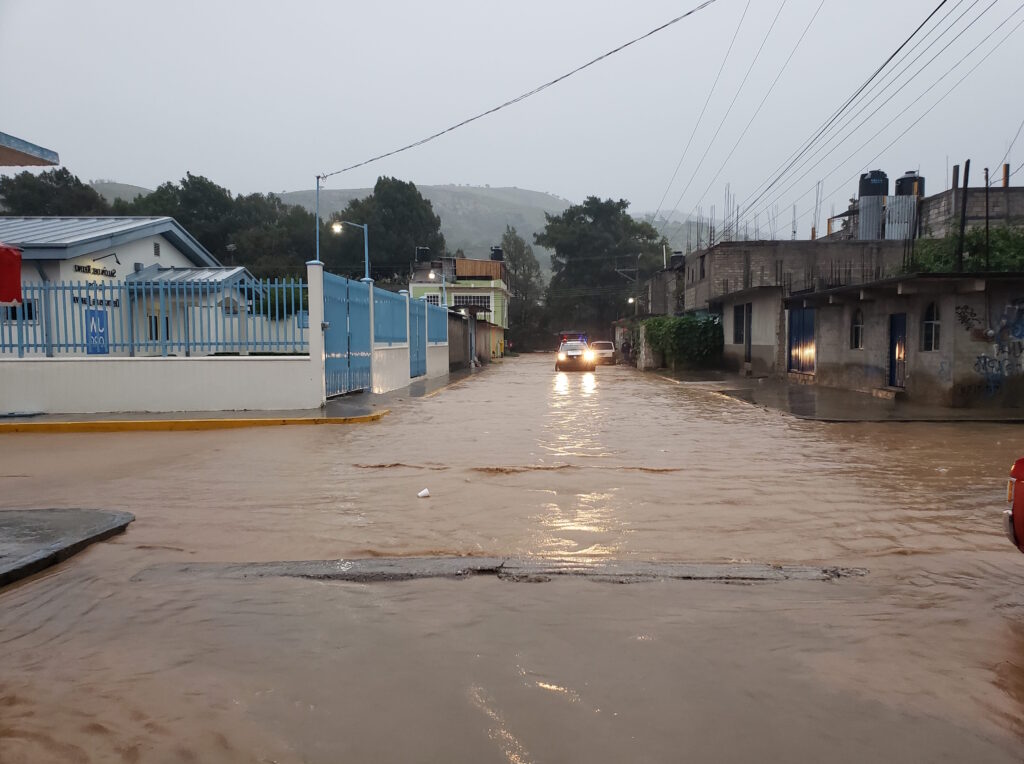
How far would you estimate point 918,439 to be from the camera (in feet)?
38.8

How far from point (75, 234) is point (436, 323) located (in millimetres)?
14112

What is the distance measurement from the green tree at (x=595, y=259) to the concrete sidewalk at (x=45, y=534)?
69595 mm

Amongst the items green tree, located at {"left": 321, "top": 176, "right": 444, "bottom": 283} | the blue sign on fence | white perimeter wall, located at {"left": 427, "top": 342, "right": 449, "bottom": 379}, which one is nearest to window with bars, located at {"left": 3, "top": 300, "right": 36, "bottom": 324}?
the blue sign on fence

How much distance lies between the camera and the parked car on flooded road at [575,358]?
3578 centimetres

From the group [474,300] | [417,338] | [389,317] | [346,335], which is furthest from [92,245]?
[474,300]

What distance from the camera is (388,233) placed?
77688mm

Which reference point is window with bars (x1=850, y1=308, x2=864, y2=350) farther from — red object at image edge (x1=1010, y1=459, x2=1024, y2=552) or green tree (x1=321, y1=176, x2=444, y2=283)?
green tree (x1=321, y1=176, x2=444, y2=283)

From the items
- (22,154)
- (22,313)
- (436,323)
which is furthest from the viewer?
(436,323)

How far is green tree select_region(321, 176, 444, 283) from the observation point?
246ft

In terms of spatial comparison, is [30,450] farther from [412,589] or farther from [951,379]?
[951,379]

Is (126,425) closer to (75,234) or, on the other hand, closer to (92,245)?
(92,245)

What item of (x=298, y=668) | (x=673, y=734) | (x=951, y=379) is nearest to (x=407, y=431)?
(x=298, y=668)

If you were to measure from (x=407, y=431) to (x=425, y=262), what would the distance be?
5657 centimetres

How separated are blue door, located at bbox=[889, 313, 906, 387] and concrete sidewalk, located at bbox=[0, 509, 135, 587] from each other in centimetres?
1744
